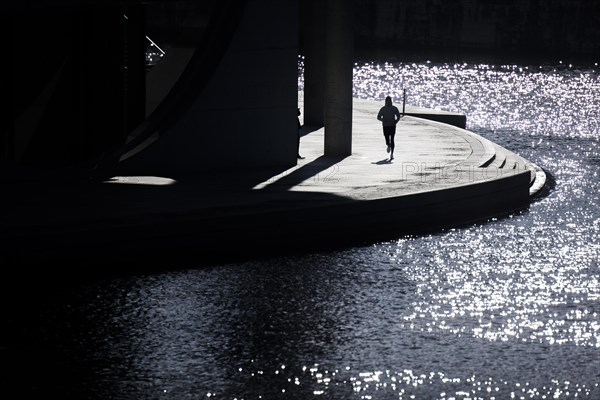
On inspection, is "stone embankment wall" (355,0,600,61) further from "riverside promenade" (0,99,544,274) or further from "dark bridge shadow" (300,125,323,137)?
"riverside promenade" (0,99,544,274)

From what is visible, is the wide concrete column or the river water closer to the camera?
the river water

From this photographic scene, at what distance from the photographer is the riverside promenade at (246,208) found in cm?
1417

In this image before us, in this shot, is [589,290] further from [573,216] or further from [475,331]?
[573,216]

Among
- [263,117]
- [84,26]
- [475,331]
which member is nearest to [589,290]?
[475,331]

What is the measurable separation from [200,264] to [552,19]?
64.0 m

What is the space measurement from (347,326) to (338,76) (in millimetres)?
9939

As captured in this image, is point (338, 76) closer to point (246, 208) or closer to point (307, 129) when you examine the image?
point (307, 129)

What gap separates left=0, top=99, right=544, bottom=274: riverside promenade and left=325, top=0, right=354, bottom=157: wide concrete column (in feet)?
1.60

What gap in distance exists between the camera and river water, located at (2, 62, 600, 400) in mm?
10211

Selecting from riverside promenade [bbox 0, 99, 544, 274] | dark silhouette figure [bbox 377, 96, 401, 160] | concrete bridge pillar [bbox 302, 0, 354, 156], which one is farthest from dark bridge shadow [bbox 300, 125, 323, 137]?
riverside promenade [bbox 0, 99, 544, 274]

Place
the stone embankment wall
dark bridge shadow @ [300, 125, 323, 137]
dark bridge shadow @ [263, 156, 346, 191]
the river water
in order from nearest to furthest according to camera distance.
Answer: the river water, dark bridge shadow @ [263, 156, 346, 191], dark bridge shadow @ [300, 125, 323, 137], the stone embankment wall

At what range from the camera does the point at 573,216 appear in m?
Answer: 18.1

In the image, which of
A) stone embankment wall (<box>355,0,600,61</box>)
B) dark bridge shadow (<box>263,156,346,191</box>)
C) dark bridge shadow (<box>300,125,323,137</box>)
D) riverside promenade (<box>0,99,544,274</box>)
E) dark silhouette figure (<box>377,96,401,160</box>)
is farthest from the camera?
stone embankment wall (<box>355,0,600,61</box>)

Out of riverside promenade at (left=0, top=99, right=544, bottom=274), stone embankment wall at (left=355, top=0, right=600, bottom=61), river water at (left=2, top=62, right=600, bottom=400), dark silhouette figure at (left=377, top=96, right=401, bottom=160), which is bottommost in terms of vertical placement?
river water at (left=2, top=62, right=600, bottom=400)
